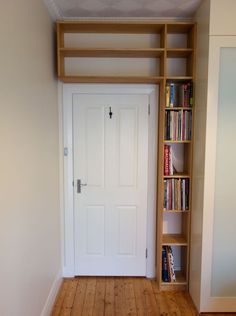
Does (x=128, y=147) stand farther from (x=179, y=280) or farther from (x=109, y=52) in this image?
(x=179, y=280)

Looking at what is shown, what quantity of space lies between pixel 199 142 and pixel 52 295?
187 centimetres

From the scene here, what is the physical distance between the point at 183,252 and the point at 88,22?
2.40 m

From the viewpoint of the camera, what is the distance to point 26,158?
175 cm

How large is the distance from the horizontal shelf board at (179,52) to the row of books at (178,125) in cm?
54

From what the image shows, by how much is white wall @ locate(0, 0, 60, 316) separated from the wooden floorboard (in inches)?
10.6

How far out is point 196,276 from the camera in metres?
2.43

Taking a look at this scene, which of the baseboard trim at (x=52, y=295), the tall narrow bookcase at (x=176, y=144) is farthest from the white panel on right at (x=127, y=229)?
the baseboard trim at (x=52, y=295)

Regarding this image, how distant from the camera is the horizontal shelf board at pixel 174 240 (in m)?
2.63

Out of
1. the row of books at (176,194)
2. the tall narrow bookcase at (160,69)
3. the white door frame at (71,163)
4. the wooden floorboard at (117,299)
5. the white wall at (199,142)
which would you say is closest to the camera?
the white wall at (199,142)

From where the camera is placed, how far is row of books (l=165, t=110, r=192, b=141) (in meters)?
2.56

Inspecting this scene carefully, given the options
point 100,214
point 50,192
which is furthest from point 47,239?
point 100,214

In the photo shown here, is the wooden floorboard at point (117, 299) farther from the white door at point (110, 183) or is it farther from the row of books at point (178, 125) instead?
the row of books at point (178, 125)

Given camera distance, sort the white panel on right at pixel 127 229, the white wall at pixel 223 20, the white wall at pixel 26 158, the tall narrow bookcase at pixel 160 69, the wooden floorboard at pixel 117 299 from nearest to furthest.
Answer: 1. the white wall at pixel 26 158
2. the white wall at pixel 223 20
3. the wooden floorboard at pixel 117 299
4. the tall narrow bookcase at pixel 160 69
5. the white panel on right at pixel 127 229

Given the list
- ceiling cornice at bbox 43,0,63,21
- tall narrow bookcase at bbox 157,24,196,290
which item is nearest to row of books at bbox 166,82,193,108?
tall narrow bookcase at bbox 157,24,196,290
